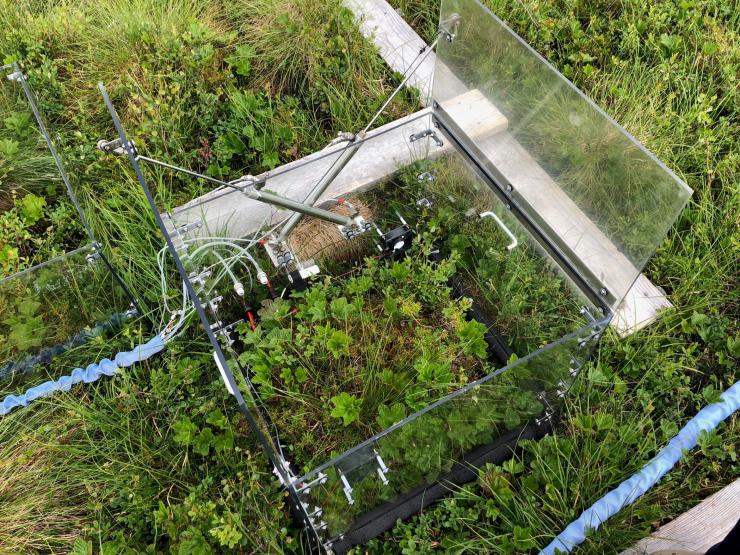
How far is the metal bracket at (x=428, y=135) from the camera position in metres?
2.46

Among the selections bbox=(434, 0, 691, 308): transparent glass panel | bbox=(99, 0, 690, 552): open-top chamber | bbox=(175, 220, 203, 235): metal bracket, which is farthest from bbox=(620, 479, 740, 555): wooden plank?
bbox=(175, 220, 203, 235): metal bracket

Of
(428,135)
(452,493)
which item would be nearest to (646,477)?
(452,493)

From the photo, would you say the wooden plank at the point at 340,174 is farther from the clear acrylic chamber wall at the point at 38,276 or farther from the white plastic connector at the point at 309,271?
the clear acrylic chamber wall at the point at 38,276

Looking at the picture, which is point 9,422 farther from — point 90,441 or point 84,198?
point 84,198

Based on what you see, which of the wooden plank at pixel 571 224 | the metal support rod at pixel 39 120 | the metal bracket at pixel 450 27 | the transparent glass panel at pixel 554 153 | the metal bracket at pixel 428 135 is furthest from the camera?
the metal support rod at pixel 39 120

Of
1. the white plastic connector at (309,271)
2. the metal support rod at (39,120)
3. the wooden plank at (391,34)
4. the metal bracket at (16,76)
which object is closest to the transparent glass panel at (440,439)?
the white plastic connector at (309,271)

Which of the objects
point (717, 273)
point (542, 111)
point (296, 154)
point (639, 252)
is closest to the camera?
point (639, 252)

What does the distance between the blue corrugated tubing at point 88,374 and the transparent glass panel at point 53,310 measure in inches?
3.5

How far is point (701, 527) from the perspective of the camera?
2.12 m

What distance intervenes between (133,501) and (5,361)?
732 millimetres

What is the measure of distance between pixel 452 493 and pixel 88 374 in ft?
4.53

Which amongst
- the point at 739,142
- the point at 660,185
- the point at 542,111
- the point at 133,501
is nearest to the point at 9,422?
the point at 133,501

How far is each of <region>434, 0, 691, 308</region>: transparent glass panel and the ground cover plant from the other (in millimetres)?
597

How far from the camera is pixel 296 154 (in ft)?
10.1
